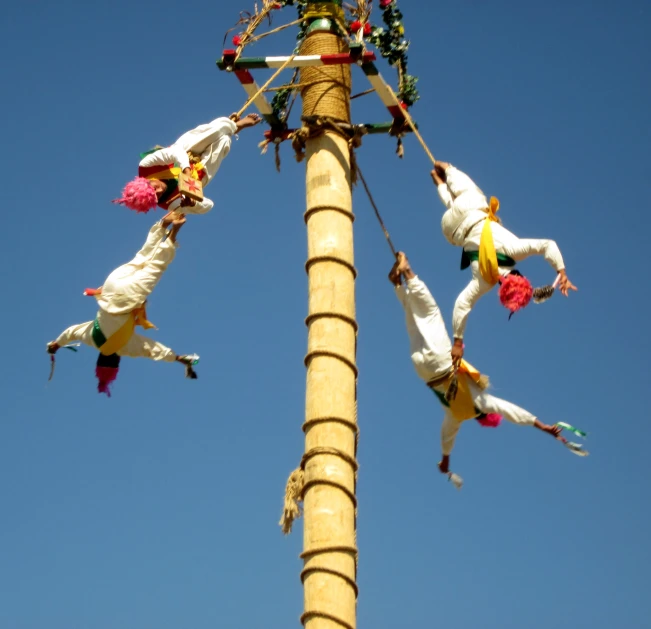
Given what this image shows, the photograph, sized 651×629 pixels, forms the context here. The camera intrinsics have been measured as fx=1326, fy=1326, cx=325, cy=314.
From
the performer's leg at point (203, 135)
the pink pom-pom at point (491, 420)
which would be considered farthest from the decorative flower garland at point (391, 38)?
the pink pom-pom at point (491, 420)

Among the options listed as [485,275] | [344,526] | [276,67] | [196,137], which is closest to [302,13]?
[276,67]

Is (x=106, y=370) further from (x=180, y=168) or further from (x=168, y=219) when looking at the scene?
(x=180, y=168)

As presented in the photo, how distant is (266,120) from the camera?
973 centimetres

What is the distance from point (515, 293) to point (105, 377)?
9.16ft

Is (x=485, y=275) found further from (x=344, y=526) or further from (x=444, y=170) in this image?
(x=344, y=526)

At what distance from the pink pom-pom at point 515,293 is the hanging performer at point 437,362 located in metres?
0.45

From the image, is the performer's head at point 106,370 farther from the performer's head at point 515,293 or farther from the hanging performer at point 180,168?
the performer's head at point 515,293

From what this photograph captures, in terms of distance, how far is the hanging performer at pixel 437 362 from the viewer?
8.51 meters

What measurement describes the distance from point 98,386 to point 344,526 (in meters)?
2.23

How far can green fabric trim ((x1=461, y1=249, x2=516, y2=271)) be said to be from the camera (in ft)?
28.2

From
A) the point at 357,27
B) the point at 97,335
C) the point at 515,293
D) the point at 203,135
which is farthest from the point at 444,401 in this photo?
the point at 357,27

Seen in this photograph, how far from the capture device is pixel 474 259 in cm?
866

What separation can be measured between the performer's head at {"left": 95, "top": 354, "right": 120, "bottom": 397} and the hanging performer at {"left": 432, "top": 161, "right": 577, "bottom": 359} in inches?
90.8

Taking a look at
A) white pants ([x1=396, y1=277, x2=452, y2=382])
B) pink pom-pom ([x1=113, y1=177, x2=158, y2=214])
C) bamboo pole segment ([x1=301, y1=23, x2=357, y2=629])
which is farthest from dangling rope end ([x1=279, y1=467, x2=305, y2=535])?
pink pom-pom ([x1=113, y1=177, x2=158, y2=214])
